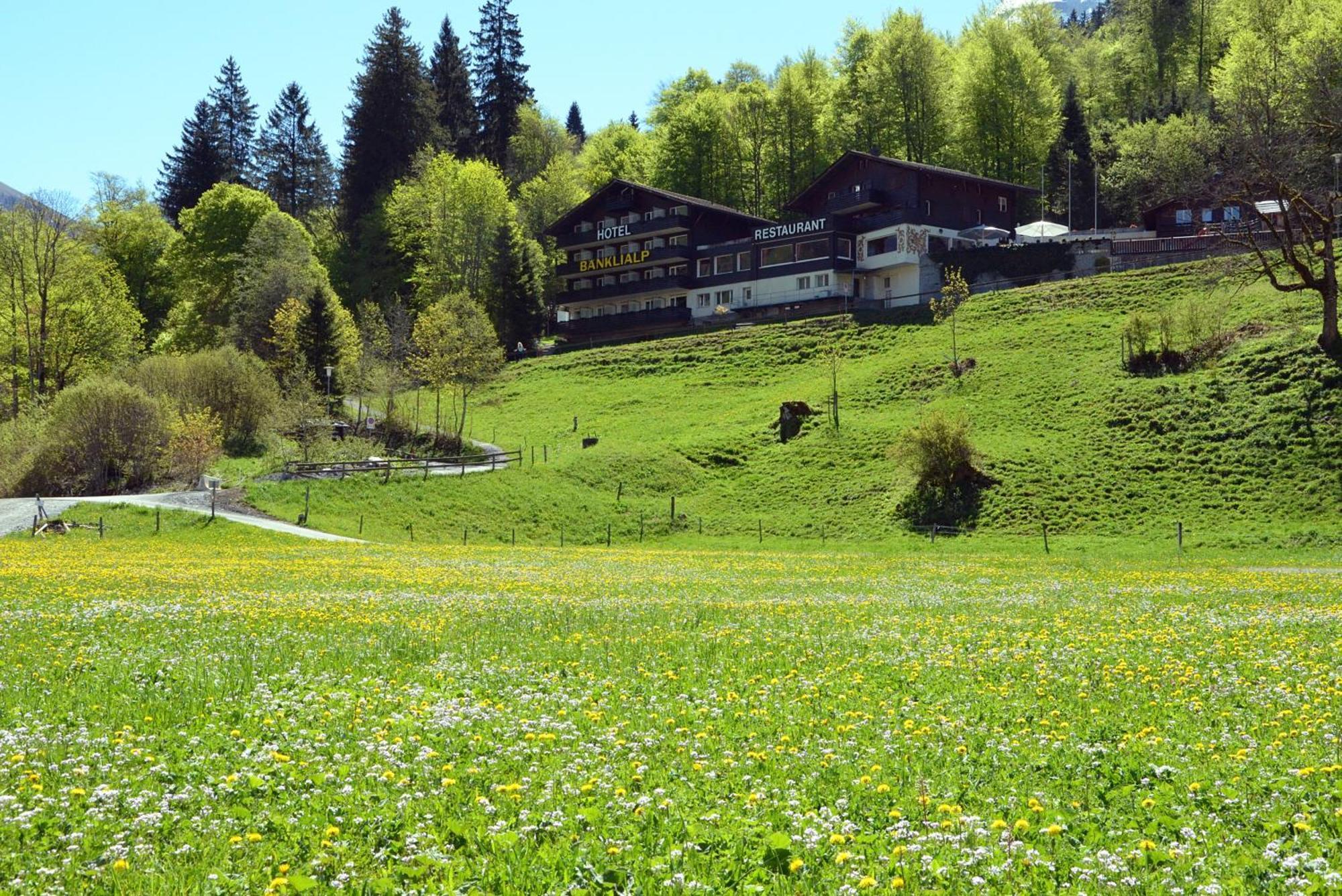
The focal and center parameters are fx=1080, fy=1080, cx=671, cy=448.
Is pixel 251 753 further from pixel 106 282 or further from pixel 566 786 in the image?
pixel 106 282

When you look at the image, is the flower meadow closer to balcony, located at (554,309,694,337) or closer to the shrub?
the shrub

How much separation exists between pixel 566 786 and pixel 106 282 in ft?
342

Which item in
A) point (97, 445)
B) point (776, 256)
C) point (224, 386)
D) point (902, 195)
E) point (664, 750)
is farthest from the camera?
point (776, 256)

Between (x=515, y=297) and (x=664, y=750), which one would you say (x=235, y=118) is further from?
(x=664, y=750)

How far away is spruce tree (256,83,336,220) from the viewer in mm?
138875

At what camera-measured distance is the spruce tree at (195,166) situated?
12975cm

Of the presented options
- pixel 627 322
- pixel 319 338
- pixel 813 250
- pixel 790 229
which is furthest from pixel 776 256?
pixel 319 338

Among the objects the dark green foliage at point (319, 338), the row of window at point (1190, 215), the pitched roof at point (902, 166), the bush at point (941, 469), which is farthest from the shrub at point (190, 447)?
the row of window at point (1190, 215)

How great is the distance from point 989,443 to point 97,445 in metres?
48.4

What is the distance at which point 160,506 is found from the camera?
5028 centimetres

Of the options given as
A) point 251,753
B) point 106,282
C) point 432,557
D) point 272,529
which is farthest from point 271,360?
point 251,753

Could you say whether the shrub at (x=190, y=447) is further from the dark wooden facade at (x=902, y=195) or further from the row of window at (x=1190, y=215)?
the row of window at (x=1190, y=215)

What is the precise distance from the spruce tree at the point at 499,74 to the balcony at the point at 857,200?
6099 cm

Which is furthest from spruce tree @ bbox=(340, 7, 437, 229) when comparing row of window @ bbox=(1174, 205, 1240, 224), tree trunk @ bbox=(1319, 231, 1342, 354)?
tree trunk @ bbox=(1319, 231, 1342, 354)
